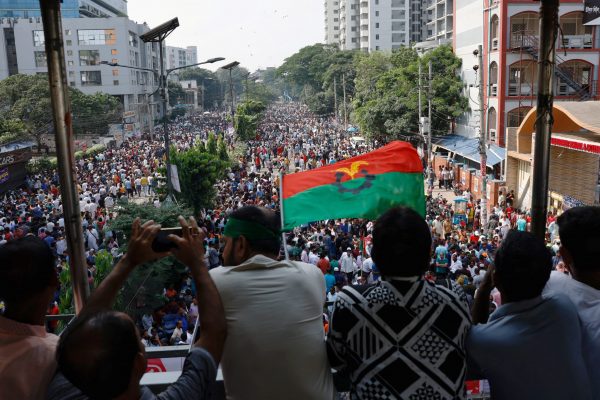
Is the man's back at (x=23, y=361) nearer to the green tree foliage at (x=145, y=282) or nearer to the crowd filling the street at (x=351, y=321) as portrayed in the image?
the crowd filling the street at (x=351, y=321)

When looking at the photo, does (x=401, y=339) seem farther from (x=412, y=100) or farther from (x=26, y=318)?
(x=412, y=100)

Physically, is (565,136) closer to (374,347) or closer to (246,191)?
(246,191)

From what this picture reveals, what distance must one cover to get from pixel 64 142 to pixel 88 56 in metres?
59.8

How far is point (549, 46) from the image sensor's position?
2924 mm

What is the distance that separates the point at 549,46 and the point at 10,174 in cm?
2342

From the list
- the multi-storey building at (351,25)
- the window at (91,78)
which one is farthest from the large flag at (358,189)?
the multi-storey building at (351,25)

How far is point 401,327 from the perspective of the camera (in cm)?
189

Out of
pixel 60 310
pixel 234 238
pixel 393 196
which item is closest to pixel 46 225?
pixel 60 310

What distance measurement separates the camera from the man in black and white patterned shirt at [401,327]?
186cm

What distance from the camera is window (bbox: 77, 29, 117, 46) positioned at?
57.3 metres

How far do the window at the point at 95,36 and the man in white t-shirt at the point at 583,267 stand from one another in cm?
6030

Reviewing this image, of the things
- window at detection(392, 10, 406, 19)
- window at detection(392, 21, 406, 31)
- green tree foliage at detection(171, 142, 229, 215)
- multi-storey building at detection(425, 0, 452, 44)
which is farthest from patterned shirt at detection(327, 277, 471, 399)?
window at detection(392, 10, 406, 19)

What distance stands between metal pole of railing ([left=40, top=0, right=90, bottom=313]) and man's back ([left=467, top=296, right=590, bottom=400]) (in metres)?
1.87

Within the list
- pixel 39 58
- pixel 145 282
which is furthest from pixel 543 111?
pixel 39 58
